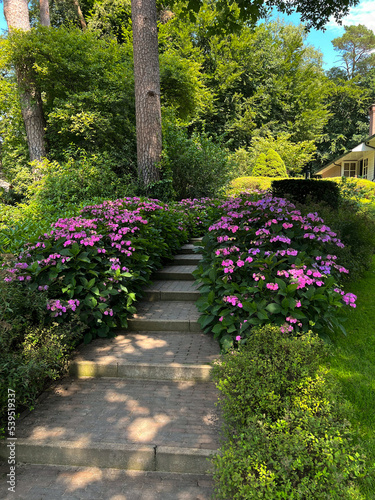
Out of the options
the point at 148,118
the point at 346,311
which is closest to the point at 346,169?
the point at 148,118

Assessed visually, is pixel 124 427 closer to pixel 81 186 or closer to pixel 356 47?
pixel 81 186

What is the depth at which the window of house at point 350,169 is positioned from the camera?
27.7m

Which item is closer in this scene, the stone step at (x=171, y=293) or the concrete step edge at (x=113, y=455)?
the concrete step edge at (x=113, y=455)

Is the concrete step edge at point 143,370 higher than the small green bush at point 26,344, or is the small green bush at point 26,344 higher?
the small green bush at point 26,344

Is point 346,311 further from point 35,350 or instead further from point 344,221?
point 35,350

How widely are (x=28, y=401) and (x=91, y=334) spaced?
1032 millimetres

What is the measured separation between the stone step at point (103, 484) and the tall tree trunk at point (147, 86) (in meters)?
6.49

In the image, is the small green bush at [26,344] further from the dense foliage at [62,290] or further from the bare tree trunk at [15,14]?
the bare tree trunk at [15,14]

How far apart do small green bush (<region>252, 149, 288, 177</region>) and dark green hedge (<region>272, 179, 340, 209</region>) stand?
13.4m

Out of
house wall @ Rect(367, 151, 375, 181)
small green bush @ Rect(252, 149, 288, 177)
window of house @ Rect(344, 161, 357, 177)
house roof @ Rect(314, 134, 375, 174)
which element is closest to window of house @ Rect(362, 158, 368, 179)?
house roof @ Rect(314, 134, 375, 174)

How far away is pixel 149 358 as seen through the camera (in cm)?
331

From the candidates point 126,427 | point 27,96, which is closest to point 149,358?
point 126,427

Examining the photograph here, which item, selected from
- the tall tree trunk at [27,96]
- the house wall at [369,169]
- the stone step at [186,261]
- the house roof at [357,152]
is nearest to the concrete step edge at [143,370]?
the stone step at [186,261]

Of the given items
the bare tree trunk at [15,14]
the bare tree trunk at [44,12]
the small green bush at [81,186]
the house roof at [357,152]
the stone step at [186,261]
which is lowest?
the stone step at [186,261]
